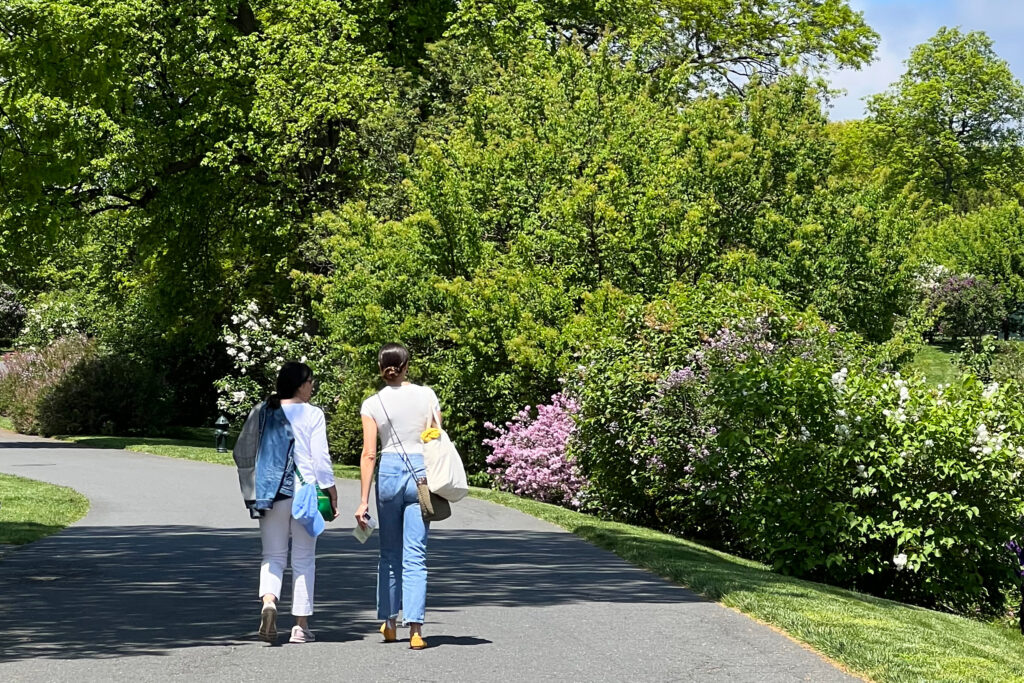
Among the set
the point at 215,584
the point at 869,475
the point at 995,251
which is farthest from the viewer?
the point at 995,251

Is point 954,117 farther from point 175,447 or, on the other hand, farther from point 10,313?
point 175,447

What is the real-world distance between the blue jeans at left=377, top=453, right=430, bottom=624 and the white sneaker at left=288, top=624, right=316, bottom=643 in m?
0.44

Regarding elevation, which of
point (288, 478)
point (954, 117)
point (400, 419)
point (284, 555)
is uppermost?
point (954, 117)

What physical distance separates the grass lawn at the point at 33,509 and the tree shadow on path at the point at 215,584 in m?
0.45

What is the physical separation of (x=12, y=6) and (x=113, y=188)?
17.6 m

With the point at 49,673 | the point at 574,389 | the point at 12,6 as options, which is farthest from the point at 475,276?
the point at 49,673

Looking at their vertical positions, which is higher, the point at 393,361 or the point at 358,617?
the point at 393,361

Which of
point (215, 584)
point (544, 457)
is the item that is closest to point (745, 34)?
point (544, 457)

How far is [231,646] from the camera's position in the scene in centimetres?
885

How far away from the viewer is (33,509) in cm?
1811

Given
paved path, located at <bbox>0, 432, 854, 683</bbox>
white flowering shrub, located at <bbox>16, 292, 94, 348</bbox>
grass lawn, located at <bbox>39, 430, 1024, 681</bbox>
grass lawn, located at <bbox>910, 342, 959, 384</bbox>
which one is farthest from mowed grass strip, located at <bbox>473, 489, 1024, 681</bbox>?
grass lawn, located at <bbox>910, 342, 959, 384</bbox>

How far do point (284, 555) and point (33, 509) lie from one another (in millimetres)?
9898

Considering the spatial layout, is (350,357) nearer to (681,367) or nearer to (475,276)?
(475,276)

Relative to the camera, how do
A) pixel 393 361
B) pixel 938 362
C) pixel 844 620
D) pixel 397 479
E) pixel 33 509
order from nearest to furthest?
pixel 397 479
pixel 393 361
pixel 844 620
pixel 33 509
pixel 938 362
